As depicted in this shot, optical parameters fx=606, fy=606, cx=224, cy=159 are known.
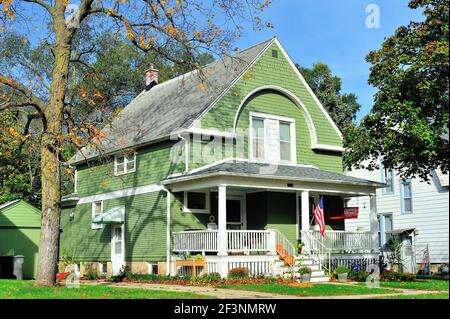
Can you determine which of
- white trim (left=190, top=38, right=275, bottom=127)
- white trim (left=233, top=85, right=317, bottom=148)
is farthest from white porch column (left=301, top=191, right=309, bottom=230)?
white trim (left=190, top=38, right=275, bottom=127)

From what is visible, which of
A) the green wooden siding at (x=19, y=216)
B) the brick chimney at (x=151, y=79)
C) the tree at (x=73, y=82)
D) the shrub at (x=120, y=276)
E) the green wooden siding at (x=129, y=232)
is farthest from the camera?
the tree at (x=73, y=82)

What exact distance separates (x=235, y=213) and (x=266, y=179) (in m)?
3.01

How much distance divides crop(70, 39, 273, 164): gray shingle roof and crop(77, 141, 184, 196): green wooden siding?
1.64 feet

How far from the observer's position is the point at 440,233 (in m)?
27.0

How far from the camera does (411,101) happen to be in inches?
707

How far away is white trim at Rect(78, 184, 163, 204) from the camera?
23609 mm

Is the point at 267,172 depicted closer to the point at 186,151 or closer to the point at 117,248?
the point at 186,151

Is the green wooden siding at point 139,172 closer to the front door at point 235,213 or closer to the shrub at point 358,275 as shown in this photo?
the front door at point 235,213

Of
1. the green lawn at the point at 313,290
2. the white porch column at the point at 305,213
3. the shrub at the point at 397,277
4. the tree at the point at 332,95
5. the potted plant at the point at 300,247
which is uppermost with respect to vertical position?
the tree at the point at 332,95

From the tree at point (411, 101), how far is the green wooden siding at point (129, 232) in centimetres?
750

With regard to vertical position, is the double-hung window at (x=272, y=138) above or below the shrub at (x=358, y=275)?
above

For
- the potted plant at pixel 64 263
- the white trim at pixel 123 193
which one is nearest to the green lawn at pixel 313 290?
the white trim at pixel 123 193

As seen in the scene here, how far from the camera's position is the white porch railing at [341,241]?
22344mm
